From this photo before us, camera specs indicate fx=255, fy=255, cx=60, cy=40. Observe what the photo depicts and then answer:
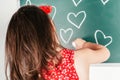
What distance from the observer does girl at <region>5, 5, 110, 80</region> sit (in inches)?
41.1

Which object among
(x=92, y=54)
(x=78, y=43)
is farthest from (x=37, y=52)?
(x=78, y=43)

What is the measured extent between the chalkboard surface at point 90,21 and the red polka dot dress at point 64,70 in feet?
1.15

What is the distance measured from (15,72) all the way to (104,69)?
57 cm

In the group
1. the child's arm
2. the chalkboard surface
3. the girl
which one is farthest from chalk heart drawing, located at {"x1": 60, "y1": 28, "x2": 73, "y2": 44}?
the girl

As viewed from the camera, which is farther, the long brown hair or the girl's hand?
the girl's hand

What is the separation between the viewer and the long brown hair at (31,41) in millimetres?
1043

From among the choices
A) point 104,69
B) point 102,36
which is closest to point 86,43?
point 102,36

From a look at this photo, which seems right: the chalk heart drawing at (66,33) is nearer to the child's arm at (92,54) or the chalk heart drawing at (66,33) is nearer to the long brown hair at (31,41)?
the child's arm at (92,54)

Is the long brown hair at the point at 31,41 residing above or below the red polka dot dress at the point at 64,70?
above

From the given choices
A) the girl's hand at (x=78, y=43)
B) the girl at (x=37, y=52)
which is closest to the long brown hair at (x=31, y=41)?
the girl at (x=37, y=52)

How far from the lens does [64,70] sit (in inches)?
43.0

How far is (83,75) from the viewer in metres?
1.13

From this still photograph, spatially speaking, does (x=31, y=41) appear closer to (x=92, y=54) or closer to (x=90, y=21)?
(x=92, y=54)

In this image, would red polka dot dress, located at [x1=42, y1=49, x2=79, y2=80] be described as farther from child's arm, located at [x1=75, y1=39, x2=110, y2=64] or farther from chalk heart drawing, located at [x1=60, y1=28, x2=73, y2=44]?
chalk heart drawing, located at [x1=60, y1=28, x2=73, y2=44]
